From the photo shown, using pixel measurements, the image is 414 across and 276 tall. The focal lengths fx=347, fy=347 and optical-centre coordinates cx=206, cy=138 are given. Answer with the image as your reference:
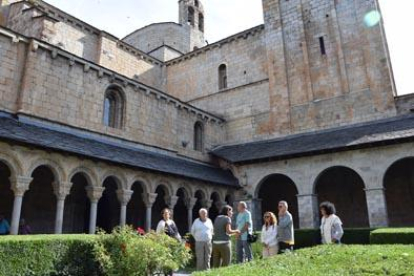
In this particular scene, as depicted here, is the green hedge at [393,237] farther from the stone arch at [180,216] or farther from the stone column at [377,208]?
the stone arch at [180,216]

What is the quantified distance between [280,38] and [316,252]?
1823 cm

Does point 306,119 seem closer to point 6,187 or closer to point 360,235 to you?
point 360,235

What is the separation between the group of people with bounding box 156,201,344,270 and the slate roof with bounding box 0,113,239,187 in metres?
5.08

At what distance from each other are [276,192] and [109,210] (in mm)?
9943

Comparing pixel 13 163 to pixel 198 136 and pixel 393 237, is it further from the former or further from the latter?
pixel 198 136

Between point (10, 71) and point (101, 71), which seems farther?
point (101, 71)

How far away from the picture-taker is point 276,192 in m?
21.1

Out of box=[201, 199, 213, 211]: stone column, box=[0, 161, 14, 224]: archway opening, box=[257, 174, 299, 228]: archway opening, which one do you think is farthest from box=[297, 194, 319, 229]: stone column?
box=[0, 161, 14, 224]: archway opening

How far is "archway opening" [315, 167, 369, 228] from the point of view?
18.1 meters

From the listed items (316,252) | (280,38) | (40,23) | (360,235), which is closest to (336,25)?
(280,38)

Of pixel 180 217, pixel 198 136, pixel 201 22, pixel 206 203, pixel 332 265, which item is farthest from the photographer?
pixel 201 22

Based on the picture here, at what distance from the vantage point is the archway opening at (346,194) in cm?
1812

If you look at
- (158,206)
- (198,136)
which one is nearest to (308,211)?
(158,206)

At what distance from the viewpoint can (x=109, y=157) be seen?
42.6ft
